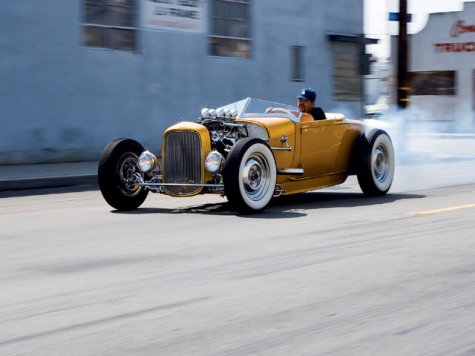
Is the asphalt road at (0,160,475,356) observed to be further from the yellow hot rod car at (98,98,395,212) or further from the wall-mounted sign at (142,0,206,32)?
the wall-mounted sign at (142,0,206,32)

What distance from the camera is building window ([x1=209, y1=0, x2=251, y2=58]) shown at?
79.7 feet

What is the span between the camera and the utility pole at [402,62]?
22.8m

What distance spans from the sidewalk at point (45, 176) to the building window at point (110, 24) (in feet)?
11.4

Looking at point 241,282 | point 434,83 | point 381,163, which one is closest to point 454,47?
point 434,83

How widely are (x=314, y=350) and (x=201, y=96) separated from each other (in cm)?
1982

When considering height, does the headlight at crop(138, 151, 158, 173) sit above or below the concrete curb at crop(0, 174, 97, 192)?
above

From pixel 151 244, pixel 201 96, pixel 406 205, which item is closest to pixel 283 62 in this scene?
pixel 201 96

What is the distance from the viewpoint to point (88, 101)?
2086cm

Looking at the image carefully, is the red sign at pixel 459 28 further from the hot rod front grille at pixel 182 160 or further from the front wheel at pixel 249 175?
the hot rod front grille at pixel 182 160

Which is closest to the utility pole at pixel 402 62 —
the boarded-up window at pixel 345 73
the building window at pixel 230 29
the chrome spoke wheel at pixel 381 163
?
the building window at pixel 230 29

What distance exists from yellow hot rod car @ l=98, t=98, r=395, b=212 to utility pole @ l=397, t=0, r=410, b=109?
11.6 metres

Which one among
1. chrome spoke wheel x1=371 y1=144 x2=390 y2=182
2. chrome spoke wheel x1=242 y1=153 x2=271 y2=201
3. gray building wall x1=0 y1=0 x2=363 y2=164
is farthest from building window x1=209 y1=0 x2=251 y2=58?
chrome spoke wheel x1=242 y1=153 x2=271 y2=201

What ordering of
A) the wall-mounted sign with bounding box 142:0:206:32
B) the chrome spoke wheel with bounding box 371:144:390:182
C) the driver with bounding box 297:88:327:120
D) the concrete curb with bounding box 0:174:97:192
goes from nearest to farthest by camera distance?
the driver with bounding box 297:88:327:120
the chrome spoke wheel with bounding box 371:144:390:182
the concrete curb with bounding box 0:174:97:192
the wall-mounted sign with bounding box 142:0:206:32

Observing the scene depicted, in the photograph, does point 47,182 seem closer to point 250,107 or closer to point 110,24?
point 250,107
